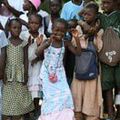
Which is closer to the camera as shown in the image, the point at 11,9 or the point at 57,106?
the point at 57,106

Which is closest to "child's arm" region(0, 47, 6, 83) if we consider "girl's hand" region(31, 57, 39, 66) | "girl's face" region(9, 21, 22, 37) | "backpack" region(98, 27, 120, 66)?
"girl's face" region(9, 21, 22, 37)

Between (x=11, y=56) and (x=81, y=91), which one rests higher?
(x=11, y=56)

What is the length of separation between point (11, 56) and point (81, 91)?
0.96 metres

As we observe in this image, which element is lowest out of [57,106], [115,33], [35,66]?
[57,106]

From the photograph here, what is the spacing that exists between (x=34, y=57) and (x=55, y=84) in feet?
1.50

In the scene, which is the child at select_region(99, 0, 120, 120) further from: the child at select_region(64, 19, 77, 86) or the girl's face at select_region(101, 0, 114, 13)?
the child at select_region(64, 19, 77, 86)

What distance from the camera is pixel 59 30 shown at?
5.53 meters

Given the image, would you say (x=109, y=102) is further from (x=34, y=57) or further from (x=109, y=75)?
(x=34, y=57)

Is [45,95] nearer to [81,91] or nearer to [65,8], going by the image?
[81,91]

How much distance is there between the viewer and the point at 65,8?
6.53 meters

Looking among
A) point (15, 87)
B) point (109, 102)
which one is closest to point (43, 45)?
point (15, 87)

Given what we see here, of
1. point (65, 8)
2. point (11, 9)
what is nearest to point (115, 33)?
point (65, 8)

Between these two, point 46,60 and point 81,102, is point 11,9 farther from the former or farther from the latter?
point 81,102

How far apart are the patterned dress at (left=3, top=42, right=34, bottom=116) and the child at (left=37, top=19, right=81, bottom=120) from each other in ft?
0.90
